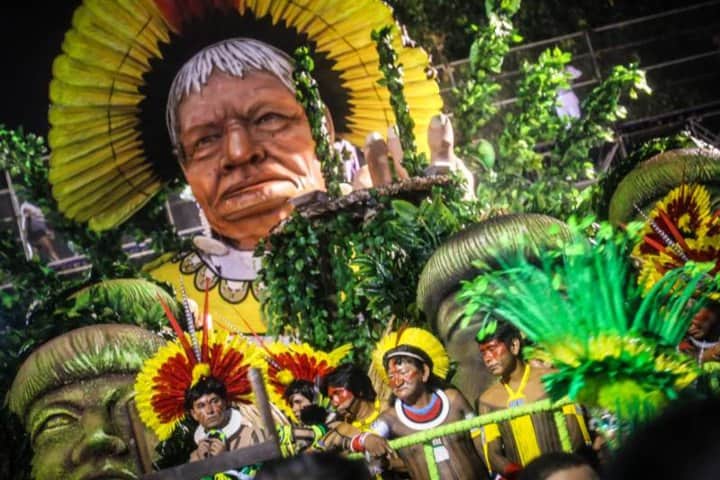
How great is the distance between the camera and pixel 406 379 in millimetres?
5055

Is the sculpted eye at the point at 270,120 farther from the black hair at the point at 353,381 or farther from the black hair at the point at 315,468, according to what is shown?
the black hair at the point at 315,468

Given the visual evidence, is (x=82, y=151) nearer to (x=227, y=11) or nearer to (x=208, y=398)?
(x=227, y=11)

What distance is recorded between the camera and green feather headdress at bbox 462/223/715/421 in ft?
10.5

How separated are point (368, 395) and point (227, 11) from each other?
411cm

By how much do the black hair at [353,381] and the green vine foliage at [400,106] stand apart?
1.73 metres

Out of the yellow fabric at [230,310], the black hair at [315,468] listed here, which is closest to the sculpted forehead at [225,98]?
the yellow fabric at [230,310]

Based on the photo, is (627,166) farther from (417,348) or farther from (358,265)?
(417,348)

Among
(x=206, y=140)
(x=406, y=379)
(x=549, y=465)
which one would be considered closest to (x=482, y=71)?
(x=206, y=140)

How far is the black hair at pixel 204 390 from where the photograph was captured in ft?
17.3

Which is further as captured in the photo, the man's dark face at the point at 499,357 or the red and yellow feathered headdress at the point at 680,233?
the red and yellow feathered headdress at the point at 680,233

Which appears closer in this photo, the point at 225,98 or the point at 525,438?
the point at 525,438

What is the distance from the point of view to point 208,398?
5258 millimetres

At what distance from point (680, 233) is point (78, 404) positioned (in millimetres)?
3627

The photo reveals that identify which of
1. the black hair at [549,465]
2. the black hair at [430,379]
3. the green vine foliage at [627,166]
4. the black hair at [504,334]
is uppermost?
the green vine foliage at [627,166]
